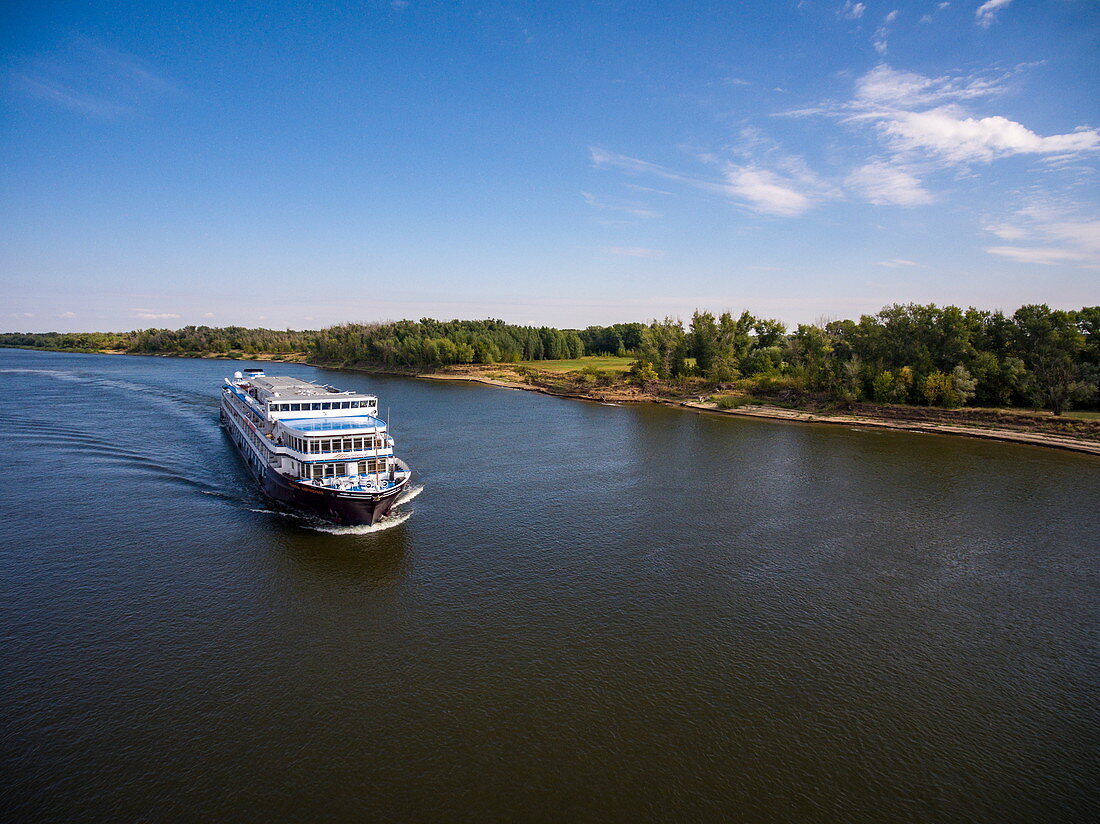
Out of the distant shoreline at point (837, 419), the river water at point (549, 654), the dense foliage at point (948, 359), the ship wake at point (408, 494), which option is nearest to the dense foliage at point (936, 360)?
the dense foliage at point (948, 359)

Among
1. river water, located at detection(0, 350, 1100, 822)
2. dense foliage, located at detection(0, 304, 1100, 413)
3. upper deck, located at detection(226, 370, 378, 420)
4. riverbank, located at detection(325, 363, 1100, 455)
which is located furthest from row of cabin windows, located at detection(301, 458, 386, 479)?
dense foliage, located at detection(0, 304, 1100, 413)

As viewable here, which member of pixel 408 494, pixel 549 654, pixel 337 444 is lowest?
pixel 549 654

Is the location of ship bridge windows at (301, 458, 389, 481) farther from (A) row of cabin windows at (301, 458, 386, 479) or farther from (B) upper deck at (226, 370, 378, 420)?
(B) upper deck at (226, 370, 378, 420)

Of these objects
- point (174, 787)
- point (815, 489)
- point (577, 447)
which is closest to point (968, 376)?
point (815, 489)

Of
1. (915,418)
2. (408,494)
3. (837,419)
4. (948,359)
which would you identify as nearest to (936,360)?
(948,359)

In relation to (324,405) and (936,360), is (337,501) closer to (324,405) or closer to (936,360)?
(324,405)

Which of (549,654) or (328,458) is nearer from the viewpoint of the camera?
(549,654)

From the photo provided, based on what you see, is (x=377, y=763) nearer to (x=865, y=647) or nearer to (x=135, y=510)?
(x=865, y=647)
